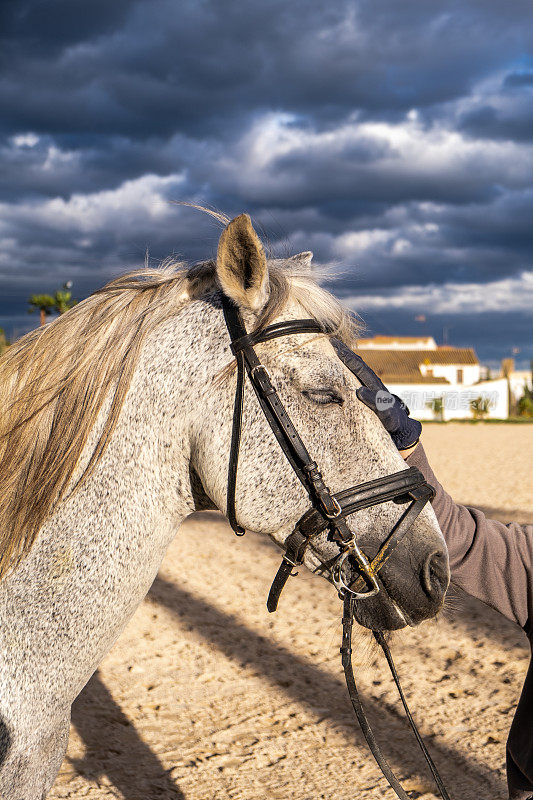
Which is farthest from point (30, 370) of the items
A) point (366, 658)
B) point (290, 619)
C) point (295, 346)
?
point (290, 619)

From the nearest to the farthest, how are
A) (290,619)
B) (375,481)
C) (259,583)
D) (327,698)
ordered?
(375,481)
(327,698)
(290,619)
(259,583)

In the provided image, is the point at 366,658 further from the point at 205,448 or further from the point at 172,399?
the point at 172,399

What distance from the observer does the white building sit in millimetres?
51812

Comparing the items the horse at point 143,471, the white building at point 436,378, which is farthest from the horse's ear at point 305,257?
the white building at point 436,378

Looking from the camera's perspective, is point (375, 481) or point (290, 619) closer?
point (375, 481)

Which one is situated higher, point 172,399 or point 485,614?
point 172,399

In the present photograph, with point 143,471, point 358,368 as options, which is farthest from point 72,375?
point 358,368

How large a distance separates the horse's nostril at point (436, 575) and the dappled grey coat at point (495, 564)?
0.35m

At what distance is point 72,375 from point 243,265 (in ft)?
2.10

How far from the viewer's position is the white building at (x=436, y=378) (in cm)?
5181

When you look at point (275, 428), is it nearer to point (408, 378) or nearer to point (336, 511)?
point (336, 511)

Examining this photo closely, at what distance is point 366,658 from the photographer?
228cm

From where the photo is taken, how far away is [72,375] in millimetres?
1966

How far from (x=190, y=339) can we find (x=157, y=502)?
0.52 metres
